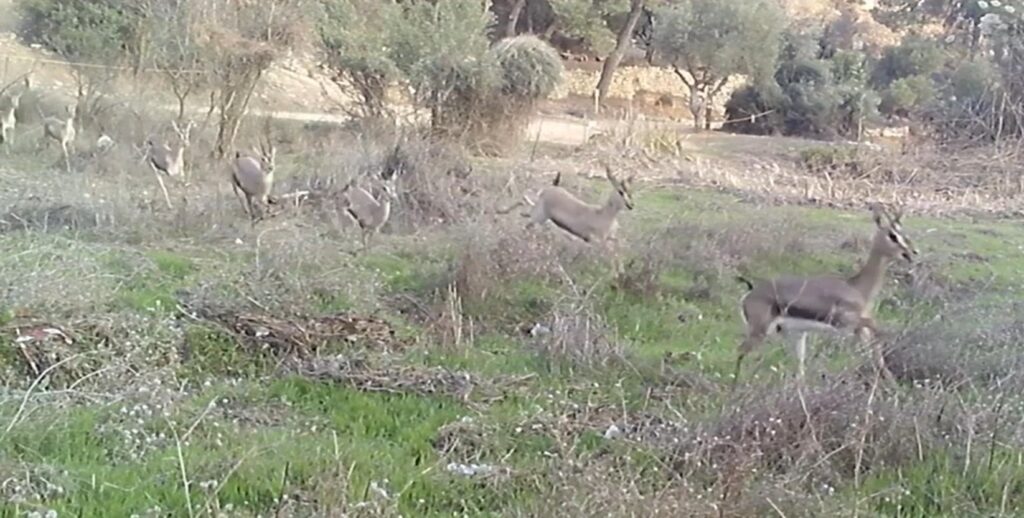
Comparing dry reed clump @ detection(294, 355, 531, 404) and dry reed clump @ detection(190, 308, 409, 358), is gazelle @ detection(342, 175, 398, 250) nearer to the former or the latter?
dry reed clump @ detection(190, 308, 409, 358)

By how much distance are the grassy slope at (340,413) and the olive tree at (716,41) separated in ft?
78.6

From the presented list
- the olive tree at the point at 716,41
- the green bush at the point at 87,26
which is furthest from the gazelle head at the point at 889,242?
the olive tree at the point at 716,41

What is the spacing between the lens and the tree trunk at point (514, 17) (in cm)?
3891

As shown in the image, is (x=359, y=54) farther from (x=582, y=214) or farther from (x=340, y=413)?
(x=340, y=413)

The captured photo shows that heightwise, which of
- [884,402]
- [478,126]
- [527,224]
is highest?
[884,402]

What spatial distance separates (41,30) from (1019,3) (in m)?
18.7

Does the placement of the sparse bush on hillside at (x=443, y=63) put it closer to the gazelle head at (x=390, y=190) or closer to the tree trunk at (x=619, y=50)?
the gazelle head at (x=390, y=190)

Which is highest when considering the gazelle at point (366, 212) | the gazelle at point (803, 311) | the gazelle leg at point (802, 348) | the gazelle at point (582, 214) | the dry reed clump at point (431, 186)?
the gazelle at point (803, 311)

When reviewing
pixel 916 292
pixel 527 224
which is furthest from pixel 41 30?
pixel 916 292

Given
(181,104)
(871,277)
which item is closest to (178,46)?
(181,104)

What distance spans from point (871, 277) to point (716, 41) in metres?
26.7

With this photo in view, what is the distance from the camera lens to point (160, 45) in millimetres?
18672

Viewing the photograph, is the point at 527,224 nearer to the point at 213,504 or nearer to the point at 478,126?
the point at 213,504

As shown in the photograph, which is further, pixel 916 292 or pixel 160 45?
pixel 160 45
